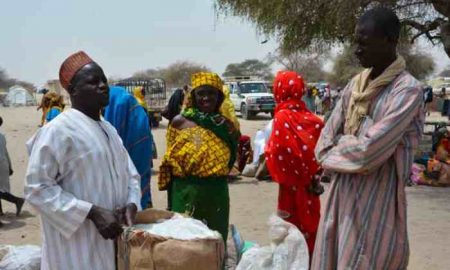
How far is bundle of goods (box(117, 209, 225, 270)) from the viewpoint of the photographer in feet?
7.79

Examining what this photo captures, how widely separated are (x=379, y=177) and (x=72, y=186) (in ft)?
4.40

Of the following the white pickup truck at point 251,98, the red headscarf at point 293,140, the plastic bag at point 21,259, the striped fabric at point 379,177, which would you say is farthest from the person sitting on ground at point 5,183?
the white pickup truck at point 251,98

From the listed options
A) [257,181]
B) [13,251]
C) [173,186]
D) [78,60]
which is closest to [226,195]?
[173,186]

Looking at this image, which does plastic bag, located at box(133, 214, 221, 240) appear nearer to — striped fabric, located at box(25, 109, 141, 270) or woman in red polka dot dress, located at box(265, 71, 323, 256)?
striped fabric, located at box(25, 109, 141, 270)

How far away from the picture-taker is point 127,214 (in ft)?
8.39

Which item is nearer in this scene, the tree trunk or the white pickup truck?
the tree trunk

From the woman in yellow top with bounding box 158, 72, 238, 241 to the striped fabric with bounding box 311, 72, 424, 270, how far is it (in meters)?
1.51

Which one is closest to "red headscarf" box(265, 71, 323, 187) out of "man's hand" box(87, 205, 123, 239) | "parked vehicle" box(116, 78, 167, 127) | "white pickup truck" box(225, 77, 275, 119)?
"man's hand" box(87, 205, 123, 239)

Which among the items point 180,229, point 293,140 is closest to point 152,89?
point 293,140

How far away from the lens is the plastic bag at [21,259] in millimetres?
3988

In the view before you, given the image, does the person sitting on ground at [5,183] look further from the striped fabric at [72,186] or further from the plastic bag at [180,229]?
the plastic bag at [180,229]

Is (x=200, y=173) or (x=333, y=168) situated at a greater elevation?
(x=333, y=168)

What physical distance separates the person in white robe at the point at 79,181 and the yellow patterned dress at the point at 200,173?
4.47 ft

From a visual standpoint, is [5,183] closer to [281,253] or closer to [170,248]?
[281,253]
